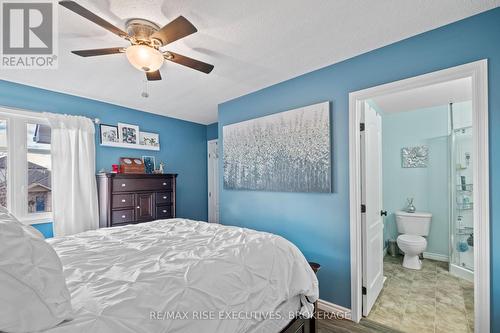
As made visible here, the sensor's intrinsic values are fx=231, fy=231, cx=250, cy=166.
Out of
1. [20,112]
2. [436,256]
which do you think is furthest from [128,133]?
[436,256]

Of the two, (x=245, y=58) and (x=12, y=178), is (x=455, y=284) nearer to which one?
(x=245, y=58)

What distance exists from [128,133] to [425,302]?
4.39 m

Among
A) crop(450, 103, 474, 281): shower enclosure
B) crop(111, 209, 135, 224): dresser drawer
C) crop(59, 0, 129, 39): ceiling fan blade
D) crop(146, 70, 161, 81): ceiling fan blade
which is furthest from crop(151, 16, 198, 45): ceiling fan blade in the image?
crop(450, 103, 474, 281): shower enclosure

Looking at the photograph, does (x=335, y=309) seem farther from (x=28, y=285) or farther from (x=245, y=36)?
(x=245, y=36)

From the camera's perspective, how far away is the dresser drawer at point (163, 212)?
3.45m

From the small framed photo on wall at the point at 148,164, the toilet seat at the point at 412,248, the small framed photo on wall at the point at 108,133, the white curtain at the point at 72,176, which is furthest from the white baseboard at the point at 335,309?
the small framed photo on wall at the point at 108,133

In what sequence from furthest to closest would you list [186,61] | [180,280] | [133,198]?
[133,198] < [186,61] < [180,280]

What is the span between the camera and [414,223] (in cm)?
367

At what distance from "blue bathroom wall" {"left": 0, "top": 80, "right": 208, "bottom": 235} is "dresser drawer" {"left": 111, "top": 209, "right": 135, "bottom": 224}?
31.0 inches

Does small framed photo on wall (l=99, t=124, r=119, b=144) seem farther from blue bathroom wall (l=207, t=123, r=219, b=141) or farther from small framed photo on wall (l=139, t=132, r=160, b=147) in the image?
blue bathroom wall (l=207, t=123, r=219, b=141)

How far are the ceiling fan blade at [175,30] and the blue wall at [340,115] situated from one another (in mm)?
1522

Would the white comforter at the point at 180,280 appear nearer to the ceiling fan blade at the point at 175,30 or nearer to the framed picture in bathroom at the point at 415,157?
the ceiling fan blade at the point at 175,30

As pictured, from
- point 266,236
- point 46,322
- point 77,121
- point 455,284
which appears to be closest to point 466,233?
point 455,284

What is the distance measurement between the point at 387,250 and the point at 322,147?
2811mm
